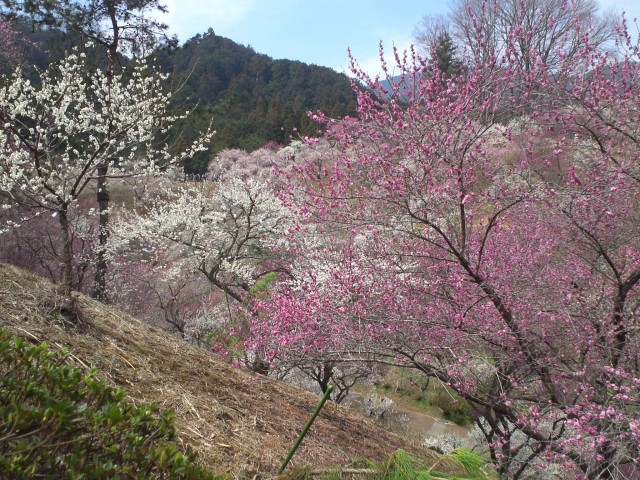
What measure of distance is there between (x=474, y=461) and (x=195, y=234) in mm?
10003

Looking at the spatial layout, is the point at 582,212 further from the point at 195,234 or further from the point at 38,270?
the point at 38,270

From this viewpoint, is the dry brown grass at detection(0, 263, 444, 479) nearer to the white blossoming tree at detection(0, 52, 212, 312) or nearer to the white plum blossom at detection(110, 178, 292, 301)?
the white blossoming tree at detection(0, 52, 212, 312)

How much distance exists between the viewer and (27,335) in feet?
9.71

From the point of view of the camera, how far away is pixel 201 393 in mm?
3420

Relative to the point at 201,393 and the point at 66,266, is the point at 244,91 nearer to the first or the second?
the point at 66,266

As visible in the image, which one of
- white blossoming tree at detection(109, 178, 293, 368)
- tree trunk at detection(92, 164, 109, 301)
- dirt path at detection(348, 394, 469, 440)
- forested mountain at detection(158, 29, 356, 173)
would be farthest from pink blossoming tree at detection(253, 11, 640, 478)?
forested mountain at detection(158, 29, 356, 173)

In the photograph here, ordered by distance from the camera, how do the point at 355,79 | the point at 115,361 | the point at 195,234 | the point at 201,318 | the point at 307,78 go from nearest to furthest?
1. the point at 115,361
2. the point at 355,79
3. the point at 195,234
4. the point at 201,318
5. the point at 307,78

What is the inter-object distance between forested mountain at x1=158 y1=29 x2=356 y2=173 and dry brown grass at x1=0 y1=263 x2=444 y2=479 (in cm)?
1846

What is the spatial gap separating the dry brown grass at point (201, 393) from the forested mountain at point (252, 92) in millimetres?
18462

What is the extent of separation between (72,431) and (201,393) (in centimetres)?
221

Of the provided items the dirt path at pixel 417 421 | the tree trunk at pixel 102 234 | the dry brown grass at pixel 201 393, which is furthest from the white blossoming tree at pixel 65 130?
the dirt path at pixel 417 421

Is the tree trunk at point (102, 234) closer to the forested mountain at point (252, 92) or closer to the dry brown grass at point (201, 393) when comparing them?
the dry brown grass at point (201, 393)

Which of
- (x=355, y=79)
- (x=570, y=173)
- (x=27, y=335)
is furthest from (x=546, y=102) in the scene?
(x=27, y=335)

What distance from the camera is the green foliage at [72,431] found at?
116 cm
